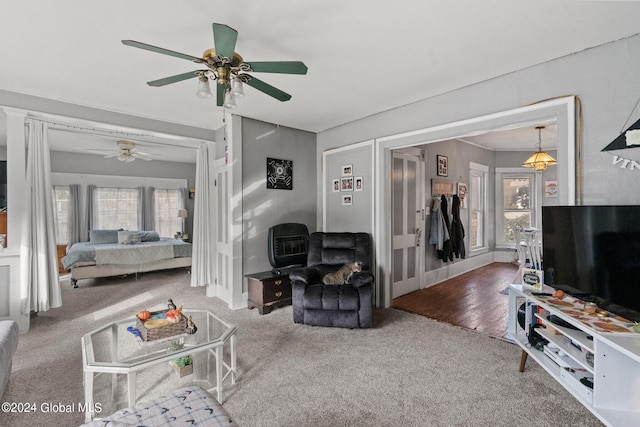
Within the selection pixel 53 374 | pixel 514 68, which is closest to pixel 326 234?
pixel 514 68

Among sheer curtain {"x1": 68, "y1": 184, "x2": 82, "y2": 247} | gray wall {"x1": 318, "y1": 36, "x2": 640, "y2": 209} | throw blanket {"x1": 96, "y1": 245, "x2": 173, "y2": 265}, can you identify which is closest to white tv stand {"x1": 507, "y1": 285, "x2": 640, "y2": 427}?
gray wall {"x1": 318, "y1": 36, "x2": 640, "y2": 209}

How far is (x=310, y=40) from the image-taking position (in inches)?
85.9

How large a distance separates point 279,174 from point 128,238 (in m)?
3.86

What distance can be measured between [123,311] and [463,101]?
4.62 meters

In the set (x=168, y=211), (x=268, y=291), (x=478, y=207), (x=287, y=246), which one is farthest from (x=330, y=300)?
(x=168, y=211)

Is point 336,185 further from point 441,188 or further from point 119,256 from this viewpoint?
point 119,256

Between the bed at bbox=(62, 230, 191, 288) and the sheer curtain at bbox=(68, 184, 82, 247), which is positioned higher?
the sheer curtain at bbox=(68, 184, 82, 247)

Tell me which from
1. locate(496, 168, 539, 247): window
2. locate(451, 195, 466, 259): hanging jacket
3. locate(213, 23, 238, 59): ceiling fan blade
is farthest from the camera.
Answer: locate(496, 168, 539, 247): window

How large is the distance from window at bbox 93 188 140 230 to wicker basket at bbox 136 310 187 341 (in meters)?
5.93

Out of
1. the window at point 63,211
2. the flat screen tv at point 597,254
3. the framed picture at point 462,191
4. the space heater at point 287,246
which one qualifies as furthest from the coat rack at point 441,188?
the window at point 63,211

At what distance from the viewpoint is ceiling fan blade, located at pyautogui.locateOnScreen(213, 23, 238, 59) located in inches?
63.6

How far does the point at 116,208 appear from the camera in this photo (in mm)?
7008

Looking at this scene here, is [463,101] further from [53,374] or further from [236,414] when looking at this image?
[53,374]

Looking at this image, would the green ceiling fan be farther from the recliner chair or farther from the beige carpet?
the beige carpet
